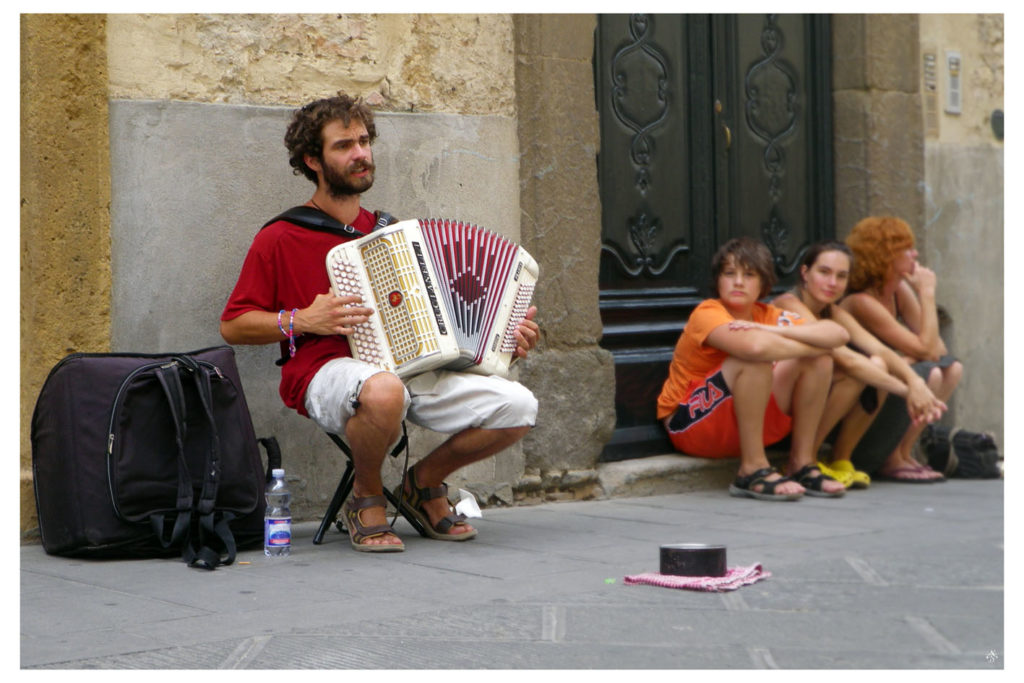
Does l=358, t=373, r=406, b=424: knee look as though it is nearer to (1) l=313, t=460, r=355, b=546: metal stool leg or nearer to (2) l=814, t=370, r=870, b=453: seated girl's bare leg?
(1) l=313, t=460, r=355, b=546: metal stool leg

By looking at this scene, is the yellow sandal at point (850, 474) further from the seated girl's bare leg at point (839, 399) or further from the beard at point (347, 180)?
the beard at point (347, 180)

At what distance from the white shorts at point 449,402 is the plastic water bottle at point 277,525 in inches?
10.3

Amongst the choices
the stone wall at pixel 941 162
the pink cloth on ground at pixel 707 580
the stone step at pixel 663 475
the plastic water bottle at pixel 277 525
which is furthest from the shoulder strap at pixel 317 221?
the stone wall at pixel 941 162

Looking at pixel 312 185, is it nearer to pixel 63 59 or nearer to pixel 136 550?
pixel 63 59

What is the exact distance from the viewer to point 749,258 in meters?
6.23

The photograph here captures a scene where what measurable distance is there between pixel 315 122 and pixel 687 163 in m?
2.62

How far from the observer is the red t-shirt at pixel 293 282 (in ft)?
15.5

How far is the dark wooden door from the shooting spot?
6676 mm

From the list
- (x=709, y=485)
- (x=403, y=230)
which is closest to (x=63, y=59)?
(x=403, y=230)

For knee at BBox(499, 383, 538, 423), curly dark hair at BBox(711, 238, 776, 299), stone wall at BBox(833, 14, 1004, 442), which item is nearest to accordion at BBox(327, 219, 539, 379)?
knee at BBox(499, 383, 538, 423)

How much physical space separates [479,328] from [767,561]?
3.86 ft

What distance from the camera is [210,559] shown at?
4.36 meters

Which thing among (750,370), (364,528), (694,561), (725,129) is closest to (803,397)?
(750,370)

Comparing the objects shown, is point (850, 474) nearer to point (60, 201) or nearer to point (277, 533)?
point (277, 533)
